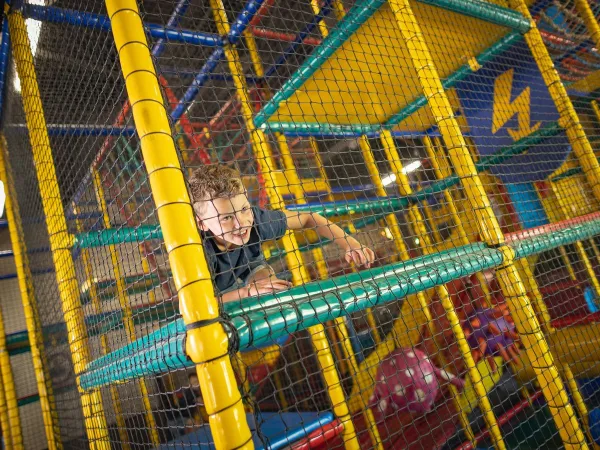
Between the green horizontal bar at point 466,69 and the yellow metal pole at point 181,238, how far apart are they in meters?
2.25

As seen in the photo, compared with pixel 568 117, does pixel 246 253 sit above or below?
below

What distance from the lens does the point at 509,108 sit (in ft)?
10.4

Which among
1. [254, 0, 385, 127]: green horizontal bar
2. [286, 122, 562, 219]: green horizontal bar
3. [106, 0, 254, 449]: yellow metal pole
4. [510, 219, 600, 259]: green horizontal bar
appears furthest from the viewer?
[286, 122, 562, 219]: green horizontal bar

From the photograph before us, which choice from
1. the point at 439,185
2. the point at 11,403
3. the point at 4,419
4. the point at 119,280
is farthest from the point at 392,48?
the point at 4,419

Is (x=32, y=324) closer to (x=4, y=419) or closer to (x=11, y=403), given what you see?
(x=11, y=403)

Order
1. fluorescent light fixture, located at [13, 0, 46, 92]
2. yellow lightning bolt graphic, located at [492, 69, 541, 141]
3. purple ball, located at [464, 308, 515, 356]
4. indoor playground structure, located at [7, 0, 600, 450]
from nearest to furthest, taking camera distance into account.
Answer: indoor playground structure, located at [7, 0, 600, 450], fluorescent light fixture, located at [13, 0, 46, 92], purple ball, located at [464, 308, 515, 356], yellow lightning bolt graphic, located at [492, 69, 541, 141]

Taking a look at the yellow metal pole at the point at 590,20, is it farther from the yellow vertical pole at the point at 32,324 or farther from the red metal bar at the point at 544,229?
the yellow vertical pole at the point at 32,324

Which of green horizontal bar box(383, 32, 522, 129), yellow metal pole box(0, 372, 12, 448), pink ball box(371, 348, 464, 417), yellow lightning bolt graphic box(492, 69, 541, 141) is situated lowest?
pink ball box(371, 348, 464, 417)

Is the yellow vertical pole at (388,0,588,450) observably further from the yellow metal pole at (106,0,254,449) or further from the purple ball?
the purple ball

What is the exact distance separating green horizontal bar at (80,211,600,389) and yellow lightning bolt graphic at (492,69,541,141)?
224cm

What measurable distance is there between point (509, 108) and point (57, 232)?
361cm

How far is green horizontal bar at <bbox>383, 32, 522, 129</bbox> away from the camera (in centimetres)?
239

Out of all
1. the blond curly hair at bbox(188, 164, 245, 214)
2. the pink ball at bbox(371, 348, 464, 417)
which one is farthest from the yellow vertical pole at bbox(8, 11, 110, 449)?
the pink ball at bbox(371, 348, 464, 417)

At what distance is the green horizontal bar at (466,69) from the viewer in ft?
7.84
